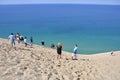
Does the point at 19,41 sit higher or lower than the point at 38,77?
higher

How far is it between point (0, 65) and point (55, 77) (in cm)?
244

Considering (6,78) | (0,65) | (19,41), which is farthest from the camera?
(19,41)

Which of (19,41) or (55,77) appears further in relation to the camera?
(19,41)

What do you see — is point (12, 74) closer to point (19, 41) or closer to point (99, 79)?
point (99, 79)

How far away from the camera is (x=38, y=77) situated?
10.6m

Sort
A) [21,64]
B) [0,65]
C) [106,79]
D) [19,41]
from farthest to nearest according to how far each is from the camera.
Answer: [19,41] → [106,79] → [21,64] → [0,65]

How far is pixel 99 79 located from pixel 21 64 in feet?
12.9

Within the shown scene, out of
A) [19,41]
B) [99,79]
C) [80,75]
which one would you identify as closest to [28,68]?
[80,75]

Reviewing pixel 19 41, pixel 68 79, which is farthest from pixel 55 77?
pixel 19 41

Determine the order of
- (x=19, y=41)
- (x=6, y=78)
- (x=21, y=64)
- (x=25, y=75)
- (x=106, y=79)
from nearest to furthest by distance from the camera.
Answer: (x=6, y=78) < (x=25, y=75) < (x=21, y=64) < (x=106, y=79) < (x=19, y=41)

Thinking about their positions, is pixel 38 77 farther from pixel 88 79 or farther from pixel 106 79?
pixel 106 79

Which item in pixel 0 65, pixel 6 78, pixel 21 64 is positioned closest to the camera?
pixel 6 78

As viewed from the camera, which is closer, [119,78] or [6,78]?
[6,78]

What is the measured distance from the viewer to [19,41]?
88.6 ft
